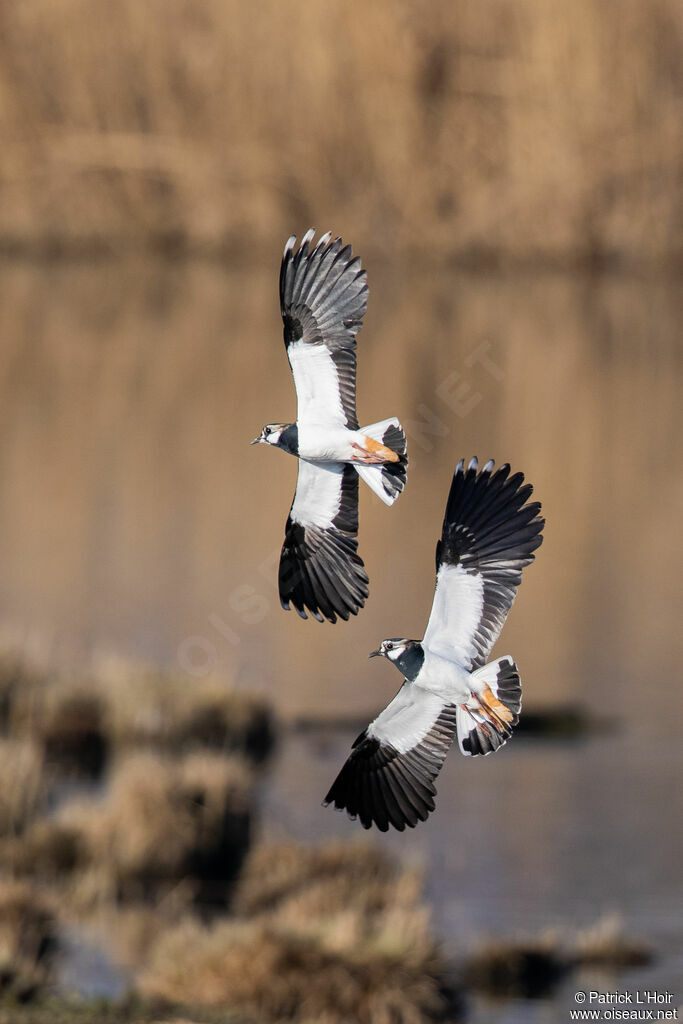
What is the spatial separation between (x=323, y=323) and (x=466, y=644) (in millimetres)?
573

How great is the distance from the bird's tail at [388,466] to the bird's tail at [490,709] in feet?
1.01

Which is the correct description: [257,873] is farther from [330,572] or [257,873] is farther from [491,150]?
[491,150]

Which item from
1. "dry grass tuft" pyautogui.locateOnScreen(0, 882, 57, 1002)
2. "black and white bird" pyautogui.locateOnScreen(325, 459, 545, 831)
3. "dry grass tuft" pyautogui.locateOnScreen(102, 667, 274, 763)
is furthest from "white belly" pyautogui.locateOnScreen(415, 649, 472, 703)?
"dry grass tuft" pyautogui.locateOnScreen(102, 667, 274, 763)

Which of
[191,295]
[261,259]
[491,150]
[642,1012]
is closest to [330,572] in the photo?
[642,1012]

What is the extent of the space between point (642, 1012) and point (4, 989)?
6.51 metres

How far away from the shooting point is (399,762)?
324 centimetres

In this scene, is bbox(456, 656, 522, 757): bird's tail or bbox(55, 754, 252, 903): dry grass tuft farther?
bbox(55, 754, 252, 903): dry grass tuft

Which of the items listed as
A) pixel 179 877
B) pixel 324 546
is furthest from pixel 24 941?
pixel 324 546

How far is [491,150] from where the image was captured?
4553 centimetres

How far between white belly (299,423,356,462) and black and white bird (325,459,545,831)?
0.56 ft

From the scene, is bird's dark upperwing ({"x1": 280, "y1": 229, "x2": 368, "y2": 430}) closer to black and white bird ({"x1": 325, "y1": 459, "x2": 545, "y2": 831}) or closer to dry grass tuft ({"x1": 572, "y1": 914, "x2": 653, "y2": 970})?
black and white bird ({"x1": 325, "y1": 459, "x2": 545, "y2": 831})

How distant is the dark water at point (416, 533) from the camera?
26469 millimetres

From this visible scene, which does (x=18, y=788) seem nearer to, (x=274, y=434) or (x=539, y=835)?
(x=539, y=835)

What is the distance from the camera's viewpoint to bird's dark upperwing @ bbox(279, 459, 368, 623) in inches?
120
